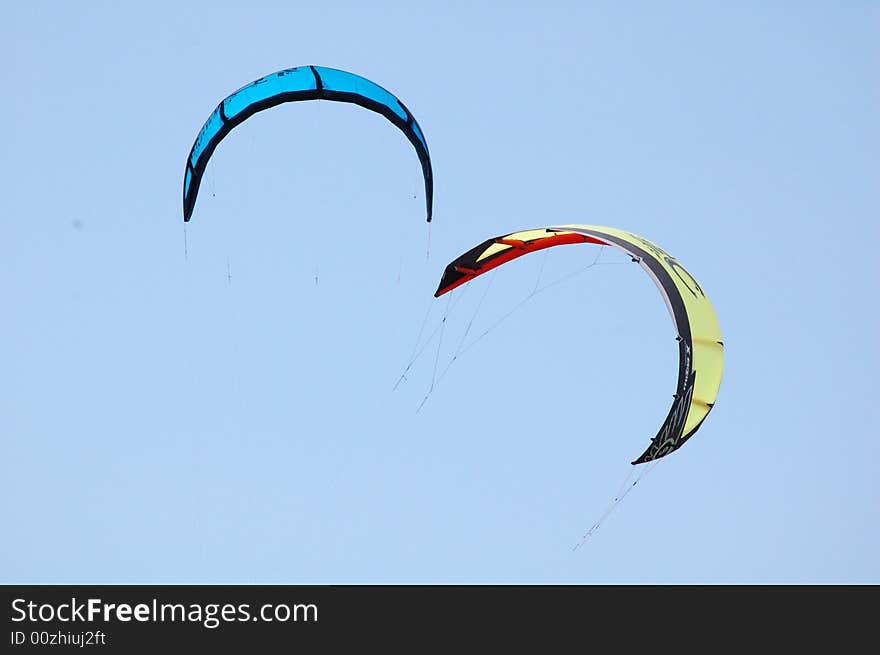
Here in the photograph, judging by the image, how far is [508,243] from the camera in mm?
27531

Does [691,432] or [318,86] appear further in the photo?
[318,86]

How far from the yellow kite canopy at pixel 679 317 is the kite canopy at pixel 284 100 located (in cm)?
251

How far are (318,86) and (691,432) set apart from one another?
7395mm

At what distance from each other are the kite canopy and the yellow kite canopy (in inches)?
98.8

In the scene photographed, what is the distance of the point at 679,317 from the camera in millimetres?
24703

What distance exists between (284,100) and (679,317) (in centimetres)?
662

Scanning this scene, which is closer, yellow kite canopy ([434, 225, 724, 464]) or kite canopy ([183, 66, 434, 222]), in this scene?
yellow kite canopy ([434, 225, 724, 464])

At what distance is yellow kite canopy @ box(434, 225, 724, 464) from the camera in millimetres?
24156

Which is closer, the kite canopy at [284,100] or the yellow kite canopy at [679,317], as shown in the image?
the yellow kite canopy at [679,317]

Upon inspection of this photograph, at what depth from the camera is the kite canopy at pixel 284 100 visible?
26.6 meters

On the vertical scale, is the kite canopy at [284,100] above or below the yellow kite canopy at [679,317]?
above

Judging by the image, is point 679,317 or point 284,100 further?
point 284,100
